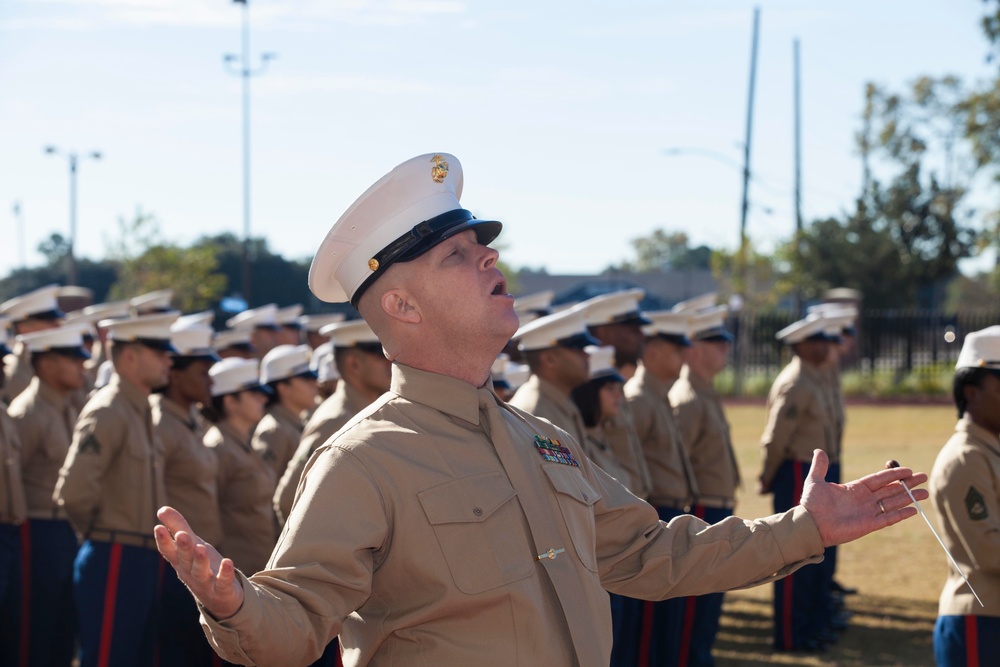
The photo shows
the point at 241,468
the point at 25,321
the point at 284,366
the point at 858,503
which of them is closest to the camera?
the point at 858,503

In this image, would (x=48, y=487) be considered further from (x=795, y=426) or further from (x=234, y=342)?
(x=795, y=426)

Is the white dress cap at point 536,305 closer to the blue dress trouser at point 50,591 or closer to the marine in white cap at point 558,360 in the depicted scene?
the marine in white cap at point 558,360

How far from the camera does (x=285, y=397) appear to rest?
7680 millimetres

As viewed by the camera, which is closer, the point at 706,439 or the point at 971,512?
the point at 971,512

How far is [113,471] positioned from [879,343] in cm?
2963

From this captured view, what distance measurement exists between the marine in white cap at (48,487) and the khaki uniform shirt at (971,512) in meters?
5.02

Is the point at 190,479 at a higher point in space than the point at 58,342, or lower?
lower

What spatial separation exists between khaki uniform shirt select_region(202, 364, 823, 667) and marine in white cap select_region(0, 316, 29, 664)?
4667 mm

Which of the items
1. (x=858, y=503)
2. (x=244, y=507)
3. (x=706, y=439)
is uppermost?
(x=858, y=503)

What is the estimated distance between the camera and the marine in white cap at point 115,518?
5.72 metres

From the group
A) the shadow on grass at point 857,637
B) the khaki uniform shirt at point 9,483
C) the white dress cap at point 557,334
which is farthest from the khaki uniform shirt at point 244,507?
the shadow on grass at point 857,637

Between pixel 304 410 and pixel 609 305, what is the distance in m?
2.17

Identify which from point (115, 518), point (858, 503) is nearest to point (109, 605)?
point (115, 518)

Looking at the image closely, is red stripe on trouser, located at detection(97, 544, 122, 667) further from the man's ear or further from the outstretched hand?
the outstretched hand
